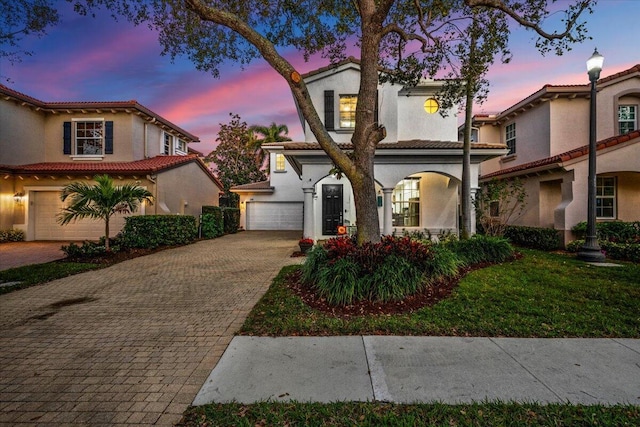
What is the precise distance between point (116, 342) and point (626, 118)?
19849 millimetres

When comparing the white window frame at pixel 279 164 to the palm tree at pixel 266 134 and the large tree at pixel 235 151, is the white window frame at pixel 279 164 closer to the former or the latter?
the palm tree at pixel 266 134

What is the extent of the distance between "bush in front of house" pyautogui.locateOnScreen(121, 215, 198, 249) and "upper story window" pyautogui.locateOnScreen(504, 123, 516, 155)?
17192 mm

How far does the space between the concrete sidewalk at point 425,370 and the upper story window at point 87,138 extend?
1615 cm

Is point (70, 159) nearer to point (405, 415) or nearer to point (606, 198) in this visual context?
point (405, 415)

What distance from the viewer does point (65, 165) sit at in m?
14.3

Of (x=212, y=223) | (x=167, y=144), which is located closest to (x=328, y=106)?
(x=212, y=223)

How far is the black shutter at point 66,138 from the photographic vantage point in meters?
15.1

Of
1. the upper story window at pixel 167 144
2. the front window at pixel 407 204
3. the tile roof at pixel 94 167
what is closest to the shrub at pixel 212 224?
the tile roof at pixel 94 167

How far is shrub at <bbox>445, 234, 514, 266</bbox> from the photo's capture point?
794 centimetres

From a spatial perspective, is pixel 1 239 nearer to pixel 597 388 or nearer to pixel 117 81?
pixel 117 81

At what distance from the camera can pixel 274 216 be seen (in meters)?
21.3

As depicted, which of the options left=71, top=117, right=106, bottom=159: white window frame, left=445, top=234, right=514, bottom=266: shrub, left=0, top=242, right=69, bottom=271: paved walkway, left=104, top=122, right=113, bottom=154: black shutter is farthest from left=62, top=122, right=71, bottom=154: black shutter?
left=445, top=234, right=514, bottom=266: shrub

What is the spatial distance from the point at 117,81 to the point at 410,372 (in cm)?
1863

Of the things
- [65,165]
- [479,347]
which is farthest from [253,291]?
[65,165]
